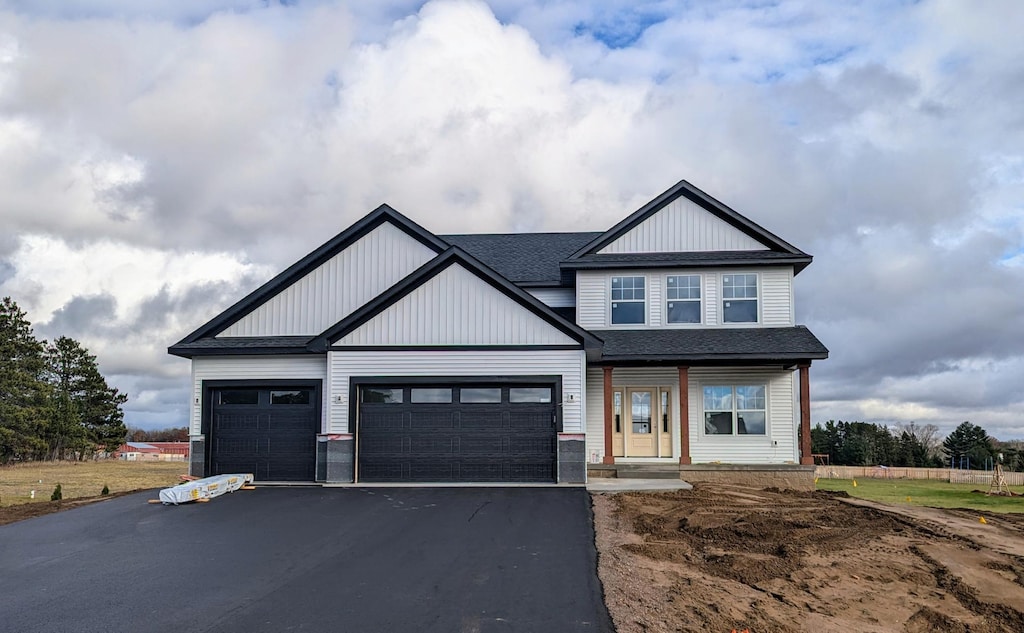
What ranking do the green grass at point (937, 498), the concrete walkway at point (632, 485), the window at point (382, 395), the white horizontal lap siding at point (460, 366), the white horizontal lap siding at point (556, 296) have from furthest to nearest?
the white horizontal lap siding at point (556, 296)
the green grass at point (937, 498)
the window at point (382, 395)
the white horizontal lap siding at point (460, 366)
the concrete walkway at point (632, 485)

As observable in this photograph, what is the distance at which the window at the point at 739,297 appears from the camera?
22312mm

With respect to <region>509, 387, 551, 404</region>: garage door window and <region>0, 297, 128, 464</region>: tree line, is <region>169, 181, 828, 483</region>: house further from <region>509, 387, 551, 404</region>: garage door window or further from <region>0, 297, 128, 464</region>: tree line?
<region>0, 297, 128, 464</region>: tree line

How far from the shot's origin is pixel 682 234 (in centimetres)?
2270

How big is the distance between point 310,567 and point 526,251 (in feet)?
56.1

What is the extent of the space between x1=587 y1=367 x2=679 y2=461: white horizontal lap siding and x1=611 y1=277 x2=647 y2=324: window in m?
1.49

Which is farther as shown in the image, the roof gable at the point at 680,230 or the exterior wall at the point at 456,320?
the roof gable at the point at 680,230

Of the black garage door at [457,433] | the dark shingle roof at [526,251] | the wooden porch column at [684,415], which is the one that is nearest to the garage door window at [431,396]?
the black garage door at [457,433]

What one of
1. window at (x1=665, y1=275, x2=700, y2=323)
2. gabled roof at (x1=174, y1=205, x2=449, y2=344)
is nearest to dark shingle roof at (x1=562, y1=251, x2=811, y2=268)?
window at (x1=665, y1=275, x2=700, y2=323)

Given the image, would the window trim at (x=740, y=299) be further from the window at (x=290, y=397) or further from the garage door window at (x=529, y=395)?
the window at (x=290, y=397)

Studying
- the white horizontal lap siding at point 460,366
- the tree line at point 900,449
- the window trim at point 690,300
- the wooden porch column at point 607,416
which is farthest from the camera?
the tree line at point 900,449

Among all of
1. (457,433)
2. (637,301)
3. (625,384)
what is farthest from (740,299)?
(457,433)

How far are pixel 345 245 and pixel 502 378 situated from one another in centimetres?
615

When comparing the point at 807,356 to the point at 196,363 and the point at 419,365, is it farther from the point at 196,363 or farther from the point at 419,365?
the point at 196,363

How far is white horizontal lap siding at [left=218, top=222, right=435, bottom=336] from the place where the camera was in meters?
21.4
